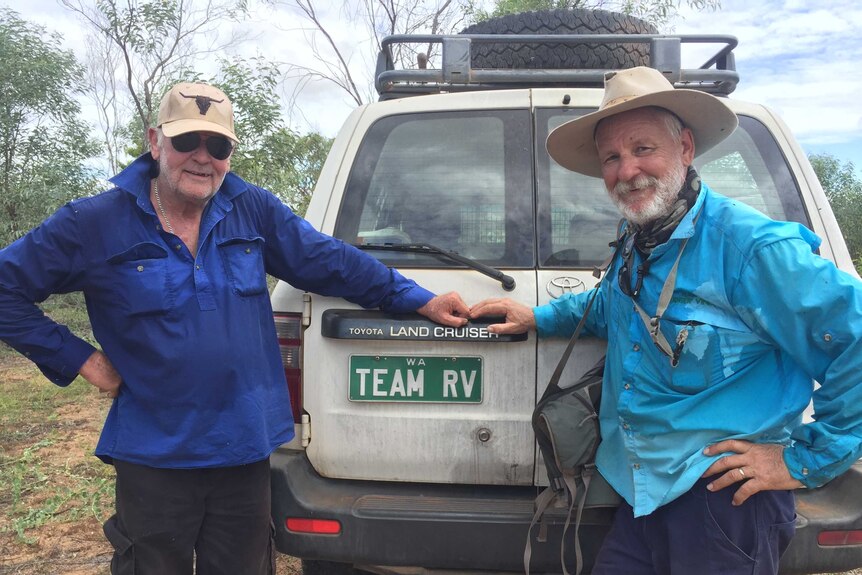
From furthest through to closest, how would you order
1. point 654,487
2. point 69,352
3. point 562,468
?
point 69,352, point 562,468, point 654,487

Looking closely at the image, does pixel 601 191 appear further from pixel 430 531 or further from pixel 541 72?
pixel 430 531

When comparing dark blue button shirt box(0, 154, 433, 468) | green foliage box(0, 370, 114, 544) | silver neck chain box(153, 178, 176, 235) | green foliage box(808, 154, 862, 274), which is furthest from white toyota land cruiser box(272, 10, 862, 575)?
green foliage box(808, 154, 862, 274)

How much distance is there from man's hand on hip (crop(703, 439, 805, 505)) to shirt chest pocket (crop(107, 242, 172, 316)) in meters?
1.62

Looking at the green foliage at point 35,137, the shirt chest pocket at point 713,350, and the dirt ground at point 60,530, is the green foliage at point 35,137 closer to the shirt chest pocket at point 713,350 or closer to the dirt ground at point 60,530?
the dirt ground at point 60,530

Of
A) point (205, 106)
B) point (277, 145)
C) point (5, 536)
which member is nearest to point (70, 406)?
point (5, 536)

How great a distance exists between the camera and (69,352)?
2.18 m

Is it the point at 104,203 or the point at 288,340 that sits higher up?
the point at 104,203

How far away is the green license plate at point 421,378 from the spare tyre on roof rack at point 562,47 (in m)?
1.95

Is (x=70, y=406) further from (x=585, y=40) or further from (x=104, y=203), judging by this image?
(x=585, y=40)

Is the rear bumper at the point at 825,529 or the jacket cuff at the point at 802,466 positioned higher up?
the jacket cuff at the point at 802,466

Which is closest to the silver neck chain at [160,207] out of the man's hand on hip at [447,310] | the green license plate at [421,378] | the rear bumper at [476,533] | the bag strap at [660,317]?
the green license plate at [421,378]

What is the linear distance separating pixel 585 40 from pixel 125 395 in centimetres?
220

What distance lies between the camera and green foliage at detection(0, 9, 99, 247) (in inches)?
441

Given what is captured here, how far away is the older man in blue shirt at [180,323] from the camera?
81.1 inches
